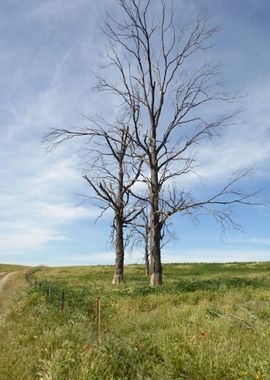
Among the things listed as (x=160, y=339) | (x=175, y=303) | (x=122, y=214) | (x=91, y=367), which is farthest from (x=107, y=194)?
(x=91, y=367)

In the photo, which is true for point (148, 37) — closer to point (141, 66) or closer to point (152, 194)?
point (141, 66)

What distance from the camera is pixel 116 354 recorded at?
750 cm

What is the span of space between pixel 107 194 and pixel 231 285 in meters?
12.0

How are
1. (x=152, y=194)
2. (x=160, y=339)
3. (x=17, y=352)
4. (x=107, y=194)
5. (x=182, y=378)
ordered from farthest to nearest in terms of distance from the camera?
(x=107, y=194), (x=152, y=194), (x=160, y=339), (x=17, y=352), (x=182, y=378)

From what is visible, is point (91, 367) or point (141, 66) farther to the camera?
point (141, 66)

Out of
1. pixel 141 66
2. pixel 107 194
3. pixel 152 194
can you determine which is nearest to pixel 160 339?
pixel 152 194

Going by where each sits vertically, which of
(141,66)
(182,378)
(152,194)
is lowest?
(182,378)

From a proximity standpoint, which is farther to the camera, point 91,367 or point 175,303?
point 175,303

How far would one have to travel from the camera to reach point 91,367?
260 inches

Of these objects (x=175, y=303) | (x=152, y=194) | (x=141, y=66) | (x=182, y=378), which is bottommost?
(x=182, y=378)

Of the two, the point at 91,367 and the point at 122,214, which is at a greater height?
the point at 122,214

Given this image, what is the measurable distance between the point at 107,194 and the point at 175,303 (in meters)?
14.4

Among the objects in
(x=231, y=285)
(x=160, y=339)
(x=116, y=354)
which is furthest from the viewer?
(x=231, y=285)

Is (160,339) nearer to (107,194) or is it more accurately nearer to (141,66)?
(141,66)
